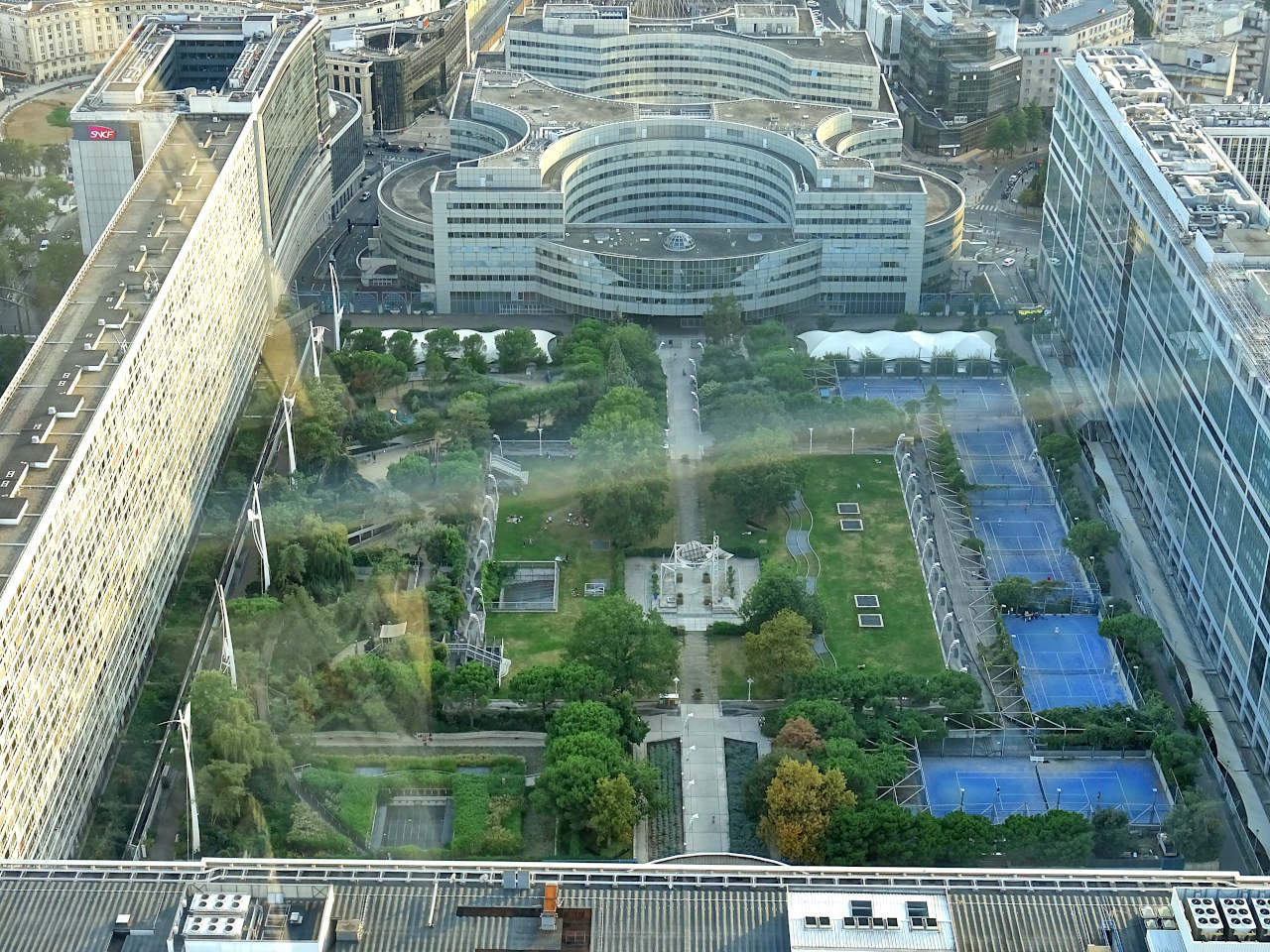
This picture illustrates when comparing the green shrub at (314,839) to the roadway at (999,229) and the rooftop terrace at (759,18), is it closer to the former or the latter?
the roadway at (999,229)

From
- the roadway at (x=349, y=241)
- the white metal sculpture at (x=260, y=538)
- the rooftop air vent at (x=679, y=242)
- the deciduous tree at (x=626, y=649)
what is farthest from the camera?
the roadway at (x=349, y=241)

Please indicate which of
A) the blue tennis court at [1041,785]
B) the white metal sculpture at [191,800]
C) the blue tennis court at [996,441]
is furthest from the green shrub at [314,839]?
the blue tennis court at [996,441]

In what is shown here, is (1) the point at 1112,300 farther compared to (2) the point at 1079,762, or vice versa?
(1) the point at 1112,300

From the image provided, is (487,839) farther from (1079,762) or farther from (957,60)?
(957,60)

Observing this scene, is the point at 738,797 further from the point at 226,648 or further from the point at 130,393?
the point at 130,393

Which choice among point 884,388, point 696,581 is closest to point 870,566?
point 696,581

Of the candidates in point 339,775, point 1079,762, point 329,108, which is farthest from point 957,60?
point 339,775
